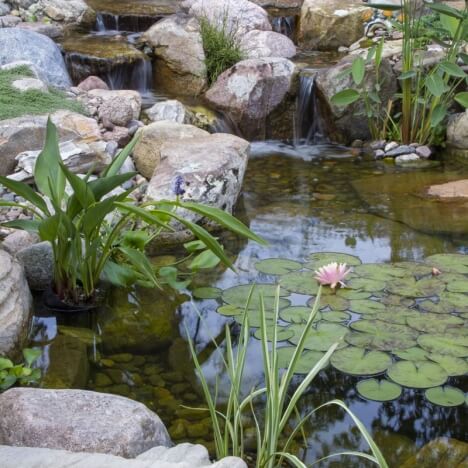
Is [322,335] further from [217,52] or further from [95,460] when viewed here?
[217,52]

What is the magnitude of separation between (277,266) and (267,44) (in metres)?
5.42

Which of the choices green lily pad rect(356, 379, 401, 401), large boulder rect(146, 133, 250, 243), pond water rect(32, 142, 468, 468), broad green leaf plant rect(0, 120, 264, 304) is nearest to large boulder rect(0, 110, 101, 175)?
large boulder rect(146, 133, 250, 243)

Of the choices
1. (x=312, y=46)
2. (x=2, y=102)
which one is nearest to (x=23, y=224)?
(x=2, y=102)

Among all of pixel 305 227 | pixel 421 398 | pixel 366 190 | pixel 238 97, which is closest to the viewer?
pixel 421 398

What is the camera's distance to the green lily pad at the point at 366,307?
12.4ft

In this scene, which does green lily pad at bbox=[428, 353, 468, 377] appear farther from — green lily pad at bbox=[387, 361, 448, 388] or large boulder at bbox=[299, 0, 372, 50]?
large boulder at bbox=[299, 0, 372, 50]

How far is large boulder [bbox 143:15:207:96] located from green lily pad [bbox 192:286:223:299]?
4392 mm

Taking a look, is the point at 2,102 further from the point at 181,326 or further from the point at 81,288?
the point at 181,326

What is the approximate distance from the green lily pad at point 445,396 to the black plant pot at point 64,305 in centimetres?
169

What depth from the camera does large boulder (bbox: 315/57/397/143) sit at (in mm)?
7320

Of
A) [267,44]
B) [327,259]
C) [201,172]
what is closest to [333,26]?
[267,44]

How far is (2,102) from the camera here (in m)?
6.00

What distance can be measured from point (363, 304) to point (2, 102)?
11.5ft

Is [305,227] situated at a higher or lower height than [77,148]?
lower
